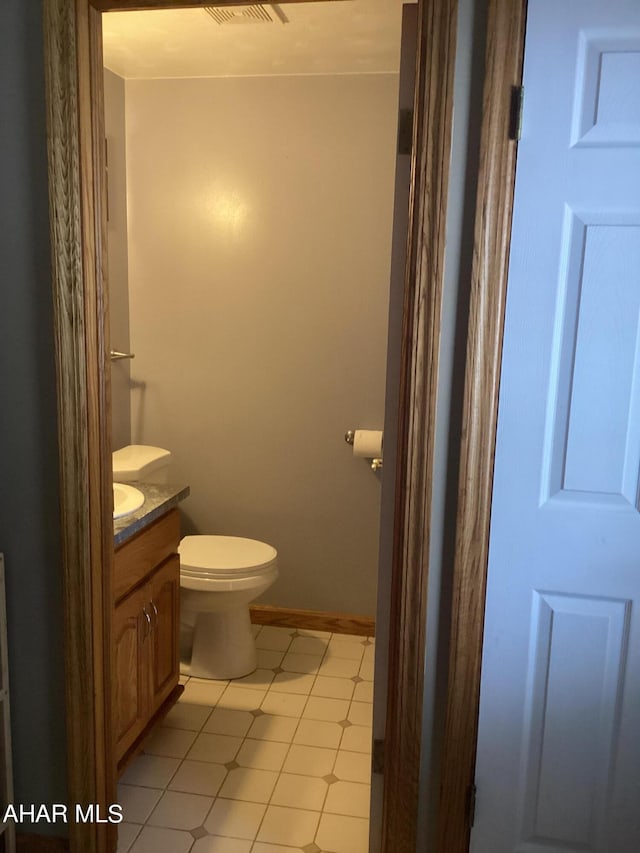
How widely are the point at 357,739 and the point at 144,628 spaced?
2.68 feet

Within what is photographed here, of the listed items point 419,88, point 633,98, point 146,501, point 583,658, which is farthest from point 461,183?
point 146,501

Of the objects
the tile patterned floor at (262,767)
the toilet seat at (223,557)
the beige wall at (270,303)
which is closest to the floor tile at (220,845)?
the tile patterned floor at (262,767)

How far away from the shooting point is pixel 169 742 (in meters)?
2.49

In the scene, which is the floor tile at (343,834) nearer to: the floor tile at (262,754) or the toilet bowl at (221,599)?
the floor tile at (262,754)

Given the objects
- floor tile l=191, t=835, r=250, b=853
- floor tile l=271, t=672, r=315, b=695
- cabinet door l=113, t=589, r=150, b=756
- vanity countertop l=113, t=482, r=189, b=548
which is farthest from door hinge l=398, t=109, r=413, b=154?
floor tile l=271, t=672, r=315, b=695

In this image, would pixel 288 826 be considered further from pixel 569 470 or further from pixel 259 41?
pixel 259 41

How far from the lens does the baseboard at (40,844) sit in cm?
189

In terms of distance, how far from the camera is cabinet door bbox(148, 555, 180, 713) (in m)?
2.34

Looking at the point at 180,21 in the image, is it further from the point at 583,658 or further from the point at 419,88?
the point at 583,658

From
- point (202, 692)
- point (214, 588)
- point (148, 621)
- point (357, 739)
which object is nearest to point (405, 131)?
point (148, 621)

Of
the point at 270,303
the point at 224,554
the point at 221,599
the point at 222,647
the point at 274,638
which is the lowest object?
the point at 274,638

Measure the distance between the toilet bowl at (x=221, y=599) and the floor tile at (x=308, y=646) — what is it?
0.23m

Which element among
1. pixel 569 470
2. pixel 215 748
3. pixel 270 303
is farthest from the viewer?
pixel 270 303

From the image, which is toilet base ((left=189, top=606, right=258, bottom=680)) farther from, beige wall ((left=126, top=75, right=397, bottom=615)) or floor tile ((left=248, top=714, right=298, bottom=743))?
beige wall ((left=126, top=75, right=397, bottom=615))
